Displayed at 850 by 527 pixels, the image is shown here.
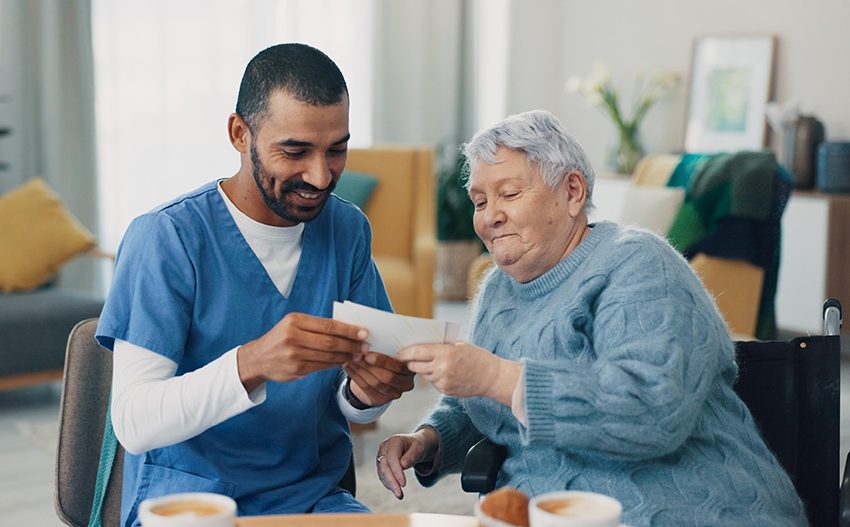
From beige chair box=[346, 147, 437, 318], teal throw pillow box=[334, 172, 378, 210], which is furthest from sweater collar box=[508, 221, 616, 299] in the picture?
teal throw pillow box=[334, 172, 378, 210]

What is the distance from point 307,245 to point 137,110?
4548mm

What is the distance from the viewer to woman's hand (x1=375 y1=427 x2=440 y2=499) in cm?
176

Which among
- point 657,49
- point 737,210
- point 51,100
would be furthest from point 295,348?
point 657,49

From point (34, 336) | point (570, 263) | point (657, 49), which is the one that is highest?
point (657, 49)

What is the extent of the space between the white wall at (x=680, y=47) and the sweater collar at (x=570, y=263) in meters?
4.42

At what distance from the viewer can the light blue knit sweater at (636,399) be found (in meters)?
1.50

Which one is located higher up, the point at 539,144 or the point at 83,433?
the point at 539,144

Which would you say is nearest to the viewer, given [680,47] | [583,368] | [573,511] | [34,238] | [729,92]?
[573,511]

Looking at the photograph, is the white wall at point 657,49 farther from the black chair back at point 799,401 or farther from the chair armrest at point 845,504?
the chair armrest at point 845,504

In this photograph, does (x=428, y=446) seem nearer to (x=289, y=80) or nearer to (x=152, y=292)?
(x=152, y=292)

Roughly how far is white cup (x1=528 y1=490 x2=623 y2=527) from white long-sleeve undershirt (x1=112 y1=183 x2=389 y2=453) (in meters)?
0.55

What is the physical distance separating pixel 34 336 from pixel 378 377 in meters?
3.12

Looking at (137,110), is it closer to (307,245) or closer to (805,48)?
(805,48)

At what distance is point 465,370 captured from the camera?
152 cm
